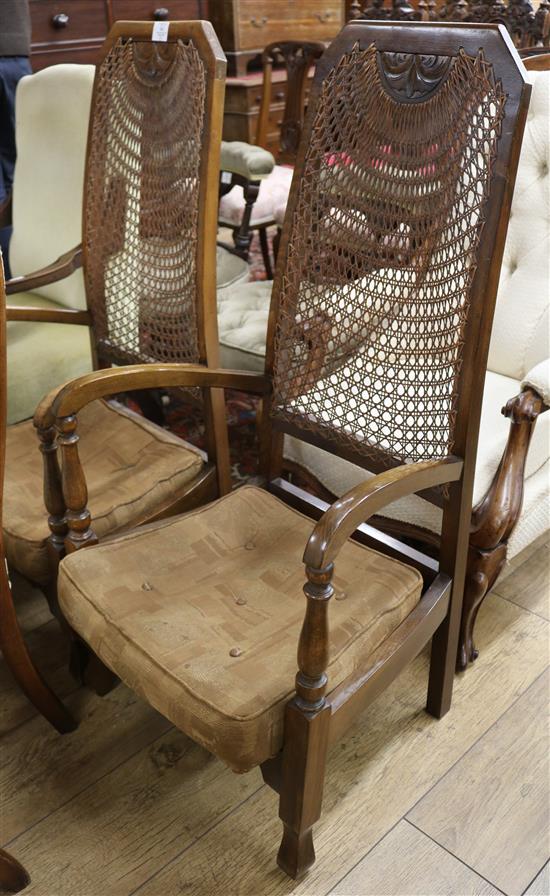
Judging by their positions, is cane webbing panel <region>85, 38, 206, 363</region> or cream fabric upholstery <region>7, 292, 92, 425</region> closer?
cane webbing panel <region>85, 38, 206, 363</region>

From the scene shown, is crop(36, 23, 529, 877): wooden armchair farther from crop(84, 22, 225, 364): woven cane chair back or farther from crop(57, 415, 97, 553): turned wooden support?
crop(84, 22, 225, 364): woven cane chair back

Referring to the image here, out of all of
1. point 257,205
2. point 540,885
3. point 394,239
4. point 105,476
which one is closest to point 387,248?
point 394,239

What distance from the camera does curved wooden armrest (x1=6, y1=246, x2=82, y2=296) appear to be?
1.92 meters

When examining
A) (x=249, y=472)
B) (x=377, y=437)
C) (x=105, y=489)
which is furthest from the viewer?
(x=249, y=472)

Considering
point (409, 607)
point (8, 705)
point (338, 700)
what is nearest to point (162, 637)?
point (338, 700)

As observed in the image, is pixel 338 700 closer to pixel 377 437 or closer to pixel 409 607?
pixel 409 607

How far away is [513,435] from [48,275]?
1.18m

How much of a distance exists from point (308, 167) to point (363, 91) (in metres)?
0.15

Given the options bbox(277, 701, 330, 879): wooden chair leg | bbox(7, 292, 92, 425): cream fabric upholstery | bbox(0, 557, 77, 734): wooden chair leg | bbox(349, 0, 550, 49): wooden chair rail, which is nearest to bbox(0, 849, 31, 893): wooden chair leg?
bbox(0, 557, 77, 734): wooden chair leg

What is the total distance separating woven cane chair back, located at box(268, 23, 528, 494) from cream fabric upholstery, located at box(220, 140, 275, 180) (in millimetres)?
1613

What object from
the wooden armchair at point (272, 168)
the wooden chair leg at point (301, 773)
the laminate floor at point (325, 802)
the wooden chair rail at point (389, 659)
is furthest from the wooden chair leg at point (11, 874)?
the wooden armchair at point (272, 168)

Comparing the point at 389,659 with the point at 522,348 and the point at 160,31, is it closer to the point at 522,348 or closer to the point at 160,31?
A: the point at 522,348

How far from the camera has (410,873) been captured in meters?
1.25

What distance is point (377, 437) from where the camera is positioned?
4.43ft
